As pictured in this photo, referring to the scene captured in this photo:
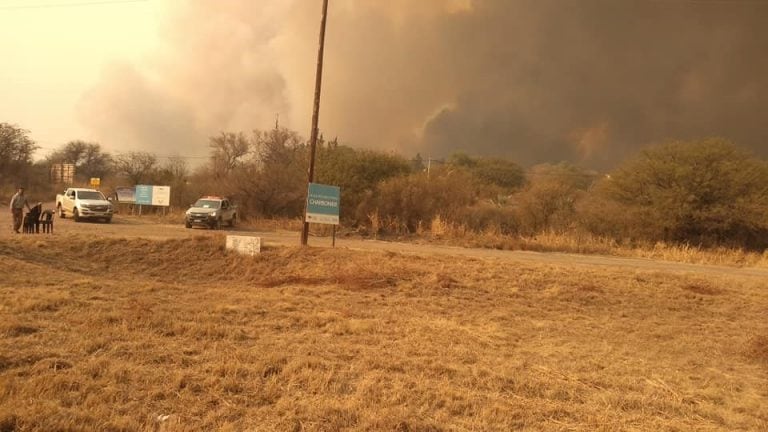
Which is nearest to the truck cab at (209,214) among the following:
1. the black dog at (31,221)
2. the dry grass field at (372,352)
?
the black dog at (31,221)

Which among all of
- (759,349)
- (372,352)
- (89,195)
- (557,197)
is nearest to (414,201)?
(557,197)

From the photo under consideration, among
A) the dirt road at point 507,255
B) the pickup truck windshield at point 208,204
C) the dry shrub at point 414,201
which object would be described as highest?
the dry shrub at point 414,201

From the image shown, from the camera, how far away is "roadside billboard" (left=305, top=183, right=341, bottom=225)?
743 inches

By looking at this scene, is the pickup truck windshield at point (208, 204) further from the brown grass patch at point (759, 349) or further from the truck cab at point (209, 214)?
the brown grass patch at point (759, 349)

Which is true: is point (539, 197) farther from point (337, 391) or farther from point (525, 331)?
point (337, 391)

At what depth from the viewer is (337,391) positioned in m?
5.30

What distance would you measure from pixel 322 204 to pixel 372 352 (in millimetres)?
12518

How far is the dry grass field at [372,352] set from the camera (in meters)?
4.73

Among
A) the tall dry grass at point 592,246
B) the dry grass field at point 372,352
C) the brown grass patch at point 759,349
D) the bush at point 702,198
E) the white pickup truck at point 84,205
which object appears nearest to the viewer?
the dry grass field at point 372,352

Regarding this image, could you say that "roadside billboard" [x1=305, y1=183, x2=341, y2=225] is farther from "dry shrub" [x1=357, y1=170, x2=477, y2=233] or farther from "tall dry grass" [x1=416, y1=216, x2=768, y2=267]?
"dry shrub" [x1=357, y1=170, x2=477, y2=233]

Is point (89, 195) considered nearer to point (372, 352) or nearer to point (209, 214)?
point (209, 214)

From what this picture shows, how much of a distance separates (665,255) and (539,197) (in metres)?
8.60

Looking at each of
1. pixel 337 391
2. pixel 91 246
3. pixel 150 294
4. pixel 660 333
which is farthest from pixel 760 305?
pixel 91 246

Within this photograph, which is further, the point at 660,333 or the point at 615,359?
the point at 660,333
